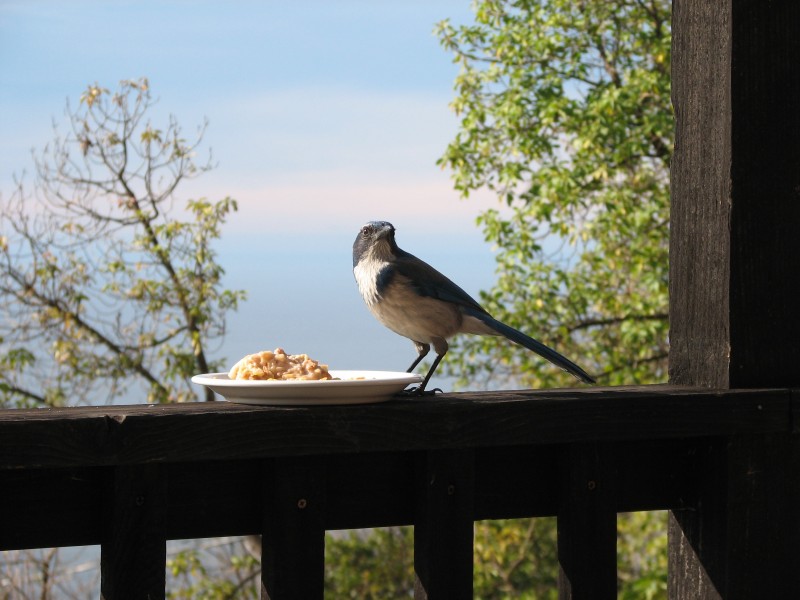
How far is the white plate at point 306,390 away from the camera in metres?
1.47

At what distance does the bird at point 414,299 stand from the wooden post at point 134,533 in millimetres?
653

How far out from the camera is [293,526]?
4.84 feet

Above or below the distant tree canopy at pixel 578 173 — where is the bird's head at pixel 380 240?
below

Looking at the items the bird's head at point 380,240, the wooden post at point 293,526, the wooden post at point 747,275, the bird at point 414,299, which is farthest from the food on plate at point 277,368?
the wooden post at point 747,275

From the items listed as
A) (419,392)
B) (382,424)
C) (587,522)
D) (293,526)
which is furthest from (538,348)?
(293,526)

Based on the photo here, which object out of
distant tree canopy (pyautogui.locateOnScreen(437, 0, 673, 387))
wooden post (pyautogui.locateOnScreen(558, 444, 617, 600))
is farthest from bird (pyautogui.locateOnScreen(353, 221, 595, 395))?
distant tree canopy (pyautogui.locateOnScreen(437, 0, 673, 387))

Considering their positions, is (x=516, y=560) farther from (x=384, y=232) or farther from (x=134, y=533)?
(x=134, y=533)

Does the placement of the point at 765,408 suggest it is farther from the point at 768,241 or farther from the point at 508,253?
the point at 508,253

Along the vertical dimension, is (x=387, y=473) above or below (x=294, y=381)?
below

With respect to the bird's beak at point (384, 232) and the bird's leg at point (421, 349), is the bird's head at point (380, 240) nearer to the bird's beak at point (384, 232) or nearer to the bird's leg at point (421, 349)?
the bird's beak at point (384, 232)

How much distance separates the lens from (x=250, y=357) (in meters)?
1.64

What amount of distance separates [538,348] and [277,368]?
0.50 m

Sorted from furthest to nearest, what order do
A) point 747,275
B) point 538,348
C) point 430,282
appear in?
point 430,282 → point 538,348 → point 747,275

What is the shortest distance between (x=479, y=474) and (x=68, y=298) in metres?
6.46
